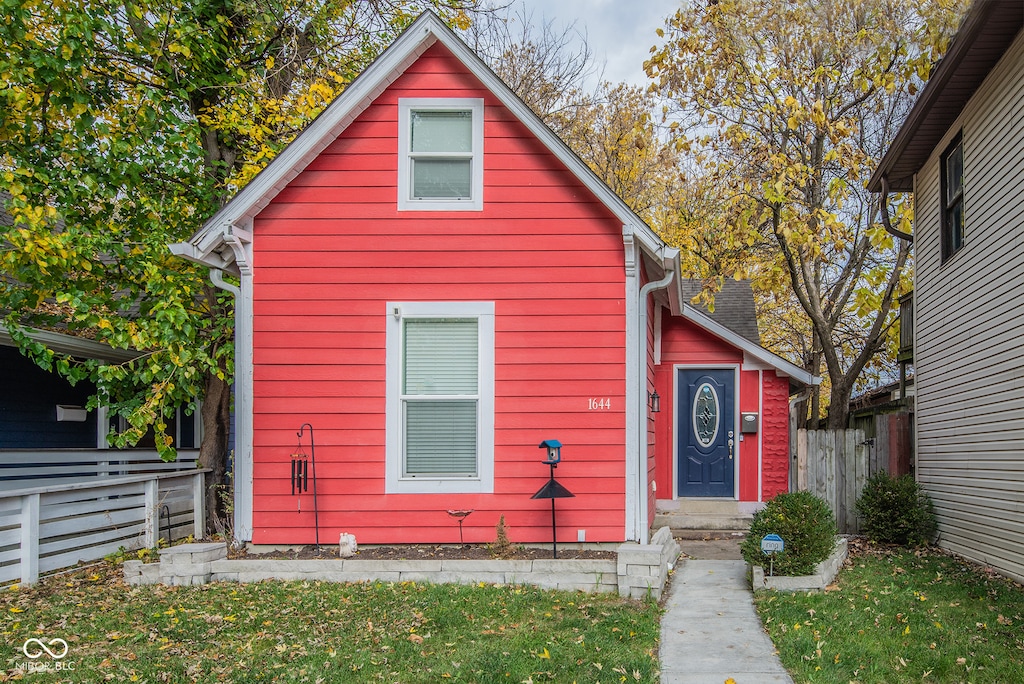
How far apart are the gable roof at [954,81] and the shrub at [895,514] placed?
4094 mm

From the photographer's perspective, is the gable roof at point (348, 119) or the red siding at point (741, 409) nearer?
the gable roof at point (348, 119)

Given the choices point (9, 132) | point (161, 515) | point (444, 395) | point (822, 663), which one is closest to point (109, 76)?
point (9, 132)

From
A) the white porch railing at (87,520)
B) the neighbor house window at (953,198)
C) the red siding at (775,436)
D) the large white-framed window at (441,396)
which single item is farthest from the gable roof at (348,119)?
the red siding at (775,436)

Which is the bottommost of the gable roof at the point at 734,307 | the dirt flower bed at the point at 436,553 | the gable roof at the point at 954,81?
the dirt flower bed at the point at 436,553

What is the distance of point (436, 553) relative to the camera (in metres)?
8.47

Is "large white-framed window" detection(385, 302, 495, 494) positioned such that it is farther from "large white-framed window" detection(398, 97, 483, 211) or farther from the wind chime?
"large white-framed window" detection(398, 97, 483, 211)

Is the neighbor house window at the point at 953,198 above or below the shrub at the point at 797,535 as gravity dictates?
above

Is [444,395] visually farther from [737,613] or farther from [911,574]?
[911,574]

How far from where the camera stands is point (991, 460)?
8.77 meters

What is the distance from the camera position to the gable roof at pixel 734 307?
1501cm

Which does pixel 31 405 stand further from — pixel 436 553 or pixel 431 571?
pixel 431 571

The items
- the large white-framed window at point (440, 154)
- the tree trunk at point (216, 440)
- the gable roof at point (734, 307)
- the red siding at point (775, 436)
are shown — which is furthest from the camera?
the gable roof at point (734, 307)

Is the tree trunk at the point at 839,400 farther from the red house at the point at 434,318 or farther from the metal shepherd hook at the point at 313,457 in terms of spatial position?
the metal shepherd hook at the point at 313,457

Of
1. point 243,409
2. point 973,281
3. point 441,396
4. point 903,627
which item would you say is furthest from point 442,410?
point 973,281
